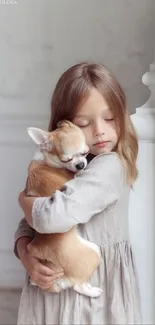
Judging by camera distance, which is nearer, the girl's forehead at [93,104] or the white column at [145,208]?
the girl's forehead at [93,104]

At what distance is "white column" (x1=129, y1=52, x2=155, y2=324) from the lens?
52.5 inches

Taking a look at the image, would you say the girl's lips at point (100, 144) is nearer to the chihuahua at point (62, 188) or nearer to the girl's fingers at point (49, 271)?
the chihuahua at point (62, 188)

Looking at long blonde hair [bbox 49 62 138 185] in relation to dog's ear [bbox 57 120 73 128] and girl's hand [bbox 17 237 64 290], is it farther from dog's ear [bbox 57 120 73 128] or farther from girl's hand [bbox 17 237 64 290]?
girl's hand [bbox 17 237 64 290]

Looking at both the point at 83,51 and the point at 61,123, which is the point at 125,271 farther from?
the point at 83,51

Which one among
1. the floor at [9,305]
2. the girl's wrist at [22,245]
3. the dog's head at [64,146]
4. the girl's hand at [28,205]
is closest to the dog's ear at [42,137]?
the dog's head at [64,146]

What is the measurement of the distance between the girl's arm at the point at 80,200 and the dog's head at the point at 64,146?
0.08 ft

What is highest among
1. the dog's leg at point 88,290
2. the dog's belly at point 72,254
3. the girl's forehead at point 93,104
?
the girl's forehead at point 93,104

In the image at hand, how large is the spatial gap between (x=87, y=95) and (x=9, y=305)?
0.85 m

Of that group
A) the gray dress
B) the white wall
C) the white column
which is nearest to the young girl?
the gray dress

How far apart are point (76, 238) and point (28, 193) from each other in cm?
13

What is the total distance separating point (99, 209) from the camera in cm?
113

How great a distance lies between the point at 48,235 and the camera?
1129mm

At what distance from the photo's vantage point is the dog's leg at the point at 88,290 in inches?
44.7

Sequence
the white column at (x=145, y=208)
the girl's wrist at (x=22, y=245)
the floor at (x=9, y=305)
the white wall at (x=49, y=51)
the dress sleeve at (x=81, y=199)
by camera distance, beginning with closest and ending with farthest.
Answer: the dress sleeve at (x=81, y=199)
the girl's wrist at (x=22, y=245)
the white column at (x=145, y=208)
the white wall at (x=49, y=51)
the floor at (x=9, y=305)
